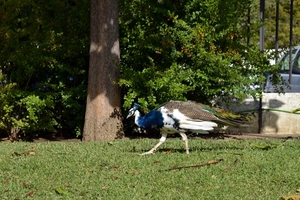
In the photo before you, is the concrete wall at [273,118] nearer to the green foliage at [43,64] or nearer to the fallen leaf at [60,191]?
the green foliage at [43,64]

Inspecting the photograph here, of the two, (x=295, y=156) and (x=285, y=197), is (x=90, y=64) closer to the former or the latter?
(x=295, y=156)

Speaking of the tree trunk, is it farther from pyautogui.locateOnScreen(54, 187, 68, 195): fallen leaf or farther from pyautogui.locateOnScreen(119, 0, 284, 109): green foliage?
pyautogui.locateOnScreen(54, 187, 68, 195): fallen leaf

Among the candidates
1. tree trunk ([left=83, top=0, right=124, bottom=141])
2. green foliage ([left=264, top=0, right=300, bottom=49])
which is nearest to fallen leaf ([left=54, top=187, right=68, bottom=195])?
tree trunk ([left=83, top=0, right=124, bottom=141])

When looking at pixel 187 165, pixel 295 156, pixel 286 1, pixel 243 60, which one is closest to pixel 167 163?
pixel 187 165

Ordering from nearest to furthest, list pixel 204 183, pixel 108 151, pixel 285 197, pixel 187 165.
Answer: pixel 285 197 < pixel 204 183 < pixel 187 165 < pixel 108 151

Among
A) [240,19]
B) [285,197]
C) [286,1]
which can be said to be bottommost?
[285,197]

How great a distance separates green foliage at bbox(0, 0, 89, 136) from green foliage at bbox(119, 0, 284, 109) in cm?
86

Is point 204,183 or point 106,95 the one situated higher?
point 106,95

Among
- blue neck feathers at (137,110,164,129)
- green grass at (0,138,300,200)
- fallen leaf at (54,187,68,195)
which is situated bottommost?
fallen leaf at (54,187,68,195)

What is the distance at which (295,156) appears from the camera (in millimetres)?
9133

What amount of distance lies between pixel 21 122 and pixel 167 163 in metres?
4.54

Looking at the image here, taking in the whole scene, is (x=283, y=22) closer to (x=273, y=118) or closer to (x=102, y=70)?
(x=273, y=118)

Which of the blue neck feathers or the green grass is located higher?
the blue neck feathers

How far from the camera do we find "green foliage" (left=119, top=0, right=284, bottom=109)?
39.0 ft
